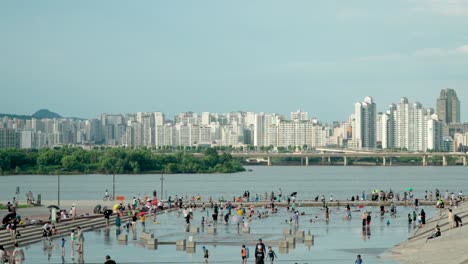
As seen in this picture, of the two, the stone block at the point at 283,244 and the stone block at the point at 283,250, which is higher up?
the stone block at the point at 283,244

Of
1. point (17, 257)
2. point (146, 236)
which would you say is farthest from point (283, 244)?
point (17, 257)

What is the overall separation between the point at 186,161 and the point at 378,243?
4984 inches

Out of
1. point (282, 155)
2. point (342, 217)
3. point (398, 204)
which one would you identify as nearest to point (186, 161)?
point (282, 155)

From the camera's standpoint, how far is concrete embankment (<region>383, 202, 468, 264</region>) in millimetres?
27922

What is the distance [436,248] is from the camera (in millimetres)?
29922

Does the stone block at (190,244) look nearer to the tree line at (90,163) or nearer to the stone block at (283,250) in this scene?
the stone block at (283,250)

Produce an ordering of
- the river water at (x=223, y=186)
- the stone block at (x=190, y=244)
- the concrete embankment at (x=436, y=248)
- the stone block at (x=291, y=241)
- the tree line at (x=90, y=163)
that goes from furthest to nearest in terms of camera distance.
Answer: the tree line at (x=90, y=163), the river water at (x=223, y=186), the stone block at (x=291, y=241), the stone block at (x=190, y=244), the concrete embankment at (x=436, y=248)

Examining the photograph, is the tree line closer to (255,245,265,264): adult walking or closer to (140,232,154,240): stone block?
(140,232,154,240): stone block

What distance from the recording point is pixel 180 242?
114ft

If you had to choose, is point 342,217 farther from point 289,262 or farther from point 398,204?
point 289,262

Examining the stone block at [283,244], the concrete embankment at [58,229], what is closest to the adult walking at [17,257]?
the concrete embankment at [58,229]

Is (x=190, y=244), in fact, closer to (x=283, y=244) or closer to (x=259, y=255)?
(x=283, y=244)

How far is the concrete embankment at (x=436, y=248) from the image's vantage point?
27922 millimetres

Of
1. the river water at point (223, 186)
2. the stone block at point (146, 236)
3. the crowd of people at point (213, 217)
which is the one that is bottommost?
the stone block at point (146, 236)
